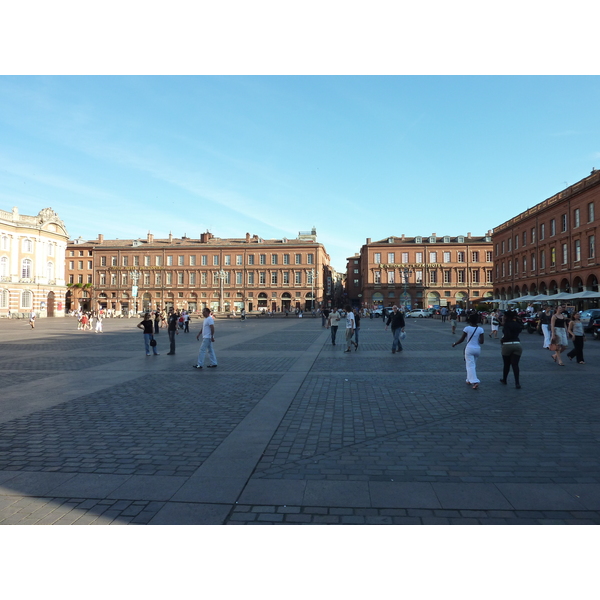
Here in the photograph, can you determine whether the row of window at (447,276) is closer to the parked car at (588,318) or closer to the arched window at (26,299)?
the parked car at (588,318)

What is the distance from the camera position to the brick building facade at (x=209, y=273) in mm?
83562

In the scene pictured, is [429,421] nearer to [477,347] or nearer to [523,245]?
[477,347]

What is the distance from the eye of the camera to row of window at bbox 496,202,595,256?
39625mm

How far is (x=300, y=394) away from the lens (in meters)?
8.64

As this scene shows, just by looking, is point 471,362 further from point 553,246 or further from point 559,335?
point 553,246

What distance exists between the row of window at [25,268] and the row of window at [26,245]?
4.27 ft

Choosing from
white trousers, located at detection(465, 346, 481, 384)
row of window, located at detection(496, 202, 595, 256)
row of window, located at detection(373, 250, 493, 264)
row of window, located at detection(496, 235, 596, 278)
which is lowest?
white trousers, located at detection(465, 346, 481, 384)

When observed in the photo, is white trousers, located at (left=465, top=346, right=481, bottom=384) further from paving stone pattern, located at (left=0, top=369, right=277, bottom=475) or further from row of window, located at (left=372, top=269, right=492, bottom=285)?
row of window, located at (left=372, top=269, right=492, bottom=285)

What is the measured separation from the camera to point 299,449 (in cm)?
535

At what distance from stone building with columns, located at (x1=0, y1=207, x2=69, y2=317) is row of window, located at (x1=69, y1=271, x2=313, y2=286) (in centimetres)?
1839

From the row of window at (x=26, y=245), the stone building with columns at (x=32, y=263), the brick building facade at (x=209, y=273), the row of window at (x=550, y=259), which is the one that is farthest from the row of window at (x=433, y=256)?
the row of window at (x=26, y=245)

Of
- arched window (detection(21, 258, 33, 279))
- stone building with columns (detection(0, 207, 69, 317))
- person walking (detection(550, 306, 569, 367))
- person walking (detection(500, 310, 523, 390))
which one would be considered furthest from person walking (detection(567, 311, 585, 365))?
arched window (detection(21, 258, 33, 279))

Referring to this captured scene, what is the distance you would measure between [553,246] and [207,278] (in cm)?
5835

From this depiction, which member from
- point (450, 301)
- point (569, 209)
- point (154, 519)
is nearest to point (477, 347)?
point (154, 519)
